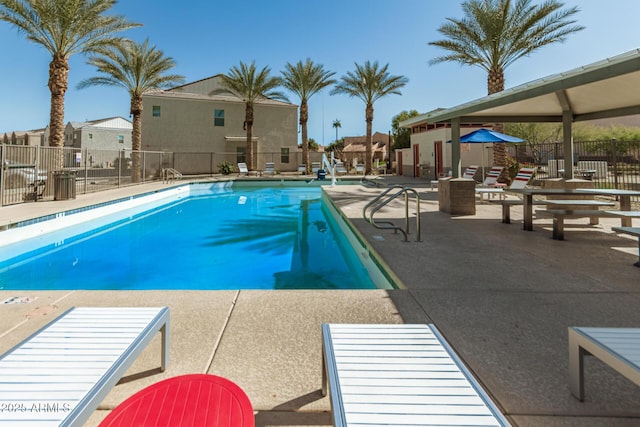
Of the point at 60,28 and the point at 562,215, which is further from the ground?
the point at 60,28

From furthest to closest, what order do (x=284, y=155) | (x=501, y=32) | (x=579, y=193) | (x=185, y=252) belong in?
(x=284, y=155)
(x=501, y=32)
(x=185, y=252)
(x=579, y=193)

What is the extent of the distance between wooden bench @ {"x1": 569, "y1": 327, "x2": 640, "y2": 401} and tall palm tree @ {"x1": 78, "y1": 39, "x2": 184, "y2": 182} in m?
21.1

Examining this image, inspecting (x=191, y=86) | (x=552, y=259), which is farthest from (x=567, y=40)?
(x=191, y=86)

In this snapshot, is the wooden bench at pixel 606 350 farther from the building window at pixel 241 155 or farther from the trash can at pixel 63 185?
the building window at pixel 241 155

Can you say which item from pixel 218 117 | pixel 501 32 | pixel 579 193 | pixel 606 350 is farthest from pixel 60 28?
pixel 501 32

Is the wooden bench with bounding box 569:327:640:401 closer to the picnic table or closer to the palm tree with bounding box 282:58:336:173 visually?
the picnic table

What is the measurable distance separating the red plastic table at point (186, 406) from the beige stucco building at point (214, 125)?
27.8 meters

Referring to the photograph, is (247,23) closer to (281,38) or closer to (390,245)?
(281,38)

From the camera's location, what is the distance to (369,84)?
1005 inches

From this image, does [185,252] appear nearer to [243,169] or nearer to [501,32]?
[501,32]

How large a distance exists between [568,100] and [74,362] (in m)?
9.61

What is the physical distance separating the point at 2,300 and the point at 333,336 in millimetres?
3740

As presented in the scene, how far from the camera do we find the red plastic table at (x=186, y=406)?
48.6 inches

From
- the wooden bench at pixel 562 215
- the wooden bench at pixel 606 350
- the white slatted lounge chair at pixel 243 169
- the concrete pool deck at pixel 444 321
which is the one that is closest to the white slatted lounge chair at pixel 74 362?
the concrete pool deck at pixel 444 321
